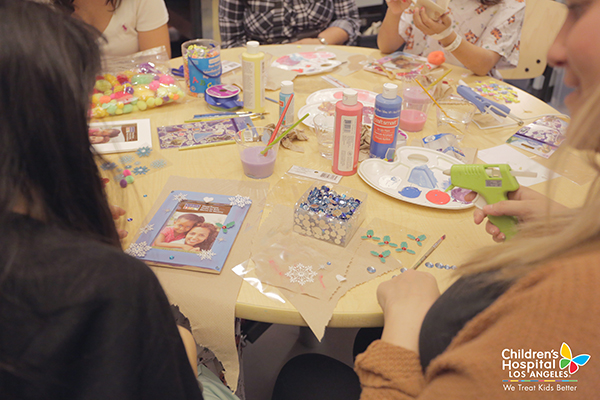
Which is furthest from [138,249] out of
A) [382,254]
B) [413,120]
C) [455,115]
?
[455,115]

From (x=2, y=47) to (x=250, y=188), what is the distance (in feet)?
2.05

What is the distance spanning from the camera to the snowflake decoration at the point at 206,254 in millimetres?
801

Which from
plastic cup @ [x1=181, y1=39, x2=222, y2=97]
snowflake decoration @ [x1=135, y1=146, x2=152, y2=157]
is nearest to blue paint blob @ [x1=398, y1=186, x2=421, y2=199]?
snowflake decoration @ [x1=135, y1=146, x2=152, y2=157]

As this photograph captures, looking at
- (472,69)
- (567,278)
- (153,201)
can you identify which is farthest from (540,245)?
(472,69)

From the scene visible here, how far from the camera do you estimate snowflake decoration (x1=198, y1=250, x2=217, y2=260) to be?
80 centimetres

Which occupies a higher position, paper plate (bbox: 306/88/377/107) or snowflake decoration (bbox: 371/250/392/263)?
paper plate (bbox: 306/88/377/107)

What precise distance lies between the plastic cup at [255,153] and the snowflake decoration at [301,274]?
0.32m

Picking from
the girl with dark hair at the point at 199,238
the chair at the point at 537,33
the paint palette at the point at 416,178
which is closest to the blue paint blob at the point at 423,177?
the paint palette at the point at 416,178

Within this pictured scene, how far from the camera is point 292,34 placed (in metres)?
2.36

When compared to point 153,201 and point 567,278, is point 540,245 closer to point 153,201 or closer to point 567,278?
point 567,278

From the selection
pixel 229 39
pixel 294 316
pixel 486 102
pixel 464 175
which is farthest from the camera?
pixel 229 39

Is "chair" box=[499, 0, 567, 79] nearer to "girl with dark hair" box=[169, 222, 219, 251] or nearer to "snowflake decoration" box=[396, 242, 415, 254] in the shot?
"snowflake decoration" box=[396, 242, 415, 254]

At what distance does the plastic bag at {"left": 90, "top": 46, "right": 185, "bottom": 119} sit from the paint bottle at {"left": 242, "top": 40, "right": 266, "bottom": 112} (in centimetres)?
24

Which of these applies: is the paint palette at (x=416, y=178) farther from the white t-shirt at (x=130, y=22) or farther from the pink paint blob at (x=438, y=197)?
the white t-shirt at (x=130, y=22)
